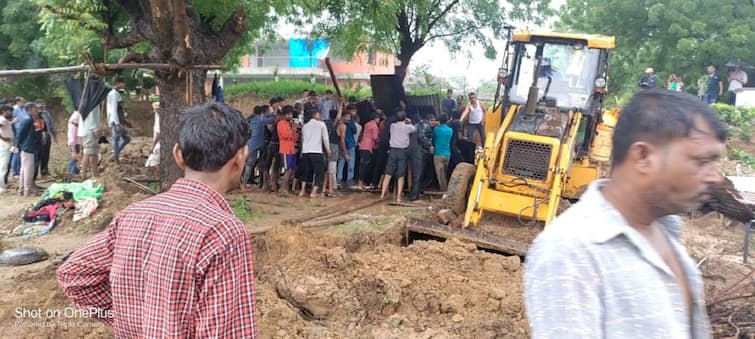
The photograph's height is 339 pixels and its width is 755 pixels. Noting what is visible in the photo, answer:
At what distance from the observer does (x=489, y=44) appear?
19469 mm

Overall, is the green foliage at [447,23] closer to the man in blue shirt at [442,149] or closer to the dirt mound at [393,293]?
the man in blue shirt at [442,149]

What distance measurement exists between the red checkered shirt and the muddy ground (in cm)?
295

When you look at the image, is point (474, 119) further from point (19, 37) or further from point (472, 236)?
point (19, 37)

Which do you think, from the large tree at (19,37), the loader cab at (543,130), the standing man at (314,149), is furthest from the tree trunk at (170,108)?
the large tree at (19,37)

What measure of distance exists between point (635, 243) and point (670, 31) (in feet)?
72.3

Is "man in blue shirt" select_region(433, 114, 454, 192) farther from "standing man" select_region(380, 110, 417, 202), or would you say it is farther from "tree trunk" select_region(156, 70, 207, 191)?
"tree trunk" select_region(156, 70, 207, 191)

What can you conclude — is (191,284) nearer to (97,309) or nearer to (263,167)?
(97,309)

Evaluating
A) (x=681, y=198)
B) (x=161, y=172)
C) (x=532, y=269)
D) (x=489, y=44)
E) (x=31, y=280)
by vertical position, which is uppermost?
(x=489, y=44)

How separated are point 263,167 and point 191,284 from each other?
984 cm

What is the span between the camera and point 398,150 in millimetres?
10852

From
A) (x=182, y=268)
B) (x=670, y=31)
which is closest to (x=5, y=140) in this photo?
(x=182, y=268)

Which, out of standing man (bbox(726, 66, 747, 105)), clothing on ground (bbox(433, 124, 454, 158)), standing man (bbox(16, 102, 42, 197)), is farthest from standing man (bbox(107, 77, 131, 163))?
standing man (bbox(726, 66, 747, 105))

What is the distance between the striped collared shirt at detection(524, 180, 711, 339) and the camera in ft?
4.58

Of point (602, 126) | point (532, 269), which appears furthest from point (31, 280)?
point (602, 126)
